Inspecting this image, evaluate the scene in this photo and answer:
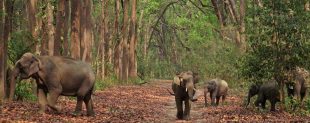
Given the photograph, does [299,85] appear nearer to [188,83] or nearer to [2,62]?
[188,83]

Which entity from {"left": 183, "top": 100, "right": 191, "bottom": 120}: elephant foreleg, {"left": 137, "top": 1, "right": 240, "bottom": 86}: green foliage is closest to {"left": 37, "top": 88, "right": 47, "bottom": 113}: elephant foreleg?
{"left": 183, "top": 100, "right": 191, "bottom": 120}: elephant foreleg

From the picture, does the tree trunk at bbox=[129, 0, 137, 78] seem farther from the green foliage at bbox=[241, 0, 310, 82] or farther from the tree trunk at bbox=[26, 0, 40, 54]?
the green foliage at bbox=[241, 0, 310, 82]

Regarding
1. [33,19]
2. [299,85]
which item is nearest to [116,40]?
[33,19]

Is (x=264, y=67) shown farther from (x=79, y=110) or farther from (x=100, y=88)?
(x=100, y=88)

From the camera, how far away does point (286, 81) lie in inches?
711

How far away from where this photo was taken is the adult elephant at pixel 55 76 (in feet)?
46.1

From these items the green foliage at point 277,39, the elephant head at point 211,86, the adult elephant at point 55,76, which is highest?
the green foliage at point 277,39

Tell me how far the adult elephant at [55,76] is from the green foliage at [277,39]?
6067 millimetres

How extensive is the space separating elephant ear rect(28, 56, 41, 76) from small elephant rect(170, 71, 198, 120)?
4774 mm

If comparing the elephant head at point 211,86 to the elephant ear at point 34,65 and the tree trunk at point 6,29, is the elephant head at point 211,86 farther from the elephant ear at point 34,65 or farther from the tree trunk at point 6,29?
the elephant ear at point 34,65

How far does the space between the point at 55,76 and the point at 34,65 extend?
0.68m

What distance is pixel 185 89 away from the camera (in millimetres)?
16891

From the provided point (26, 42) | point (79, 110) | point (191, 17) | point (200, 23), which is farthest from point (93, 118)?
point (191, 17)

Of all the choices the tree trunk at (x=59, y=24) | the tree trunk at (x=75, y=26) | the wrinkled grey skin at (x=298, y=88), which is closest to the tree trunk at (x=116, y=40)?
the tree trunk at (x=75, y=26)
